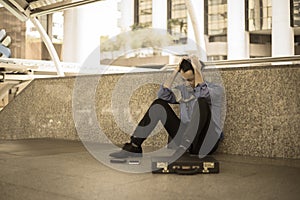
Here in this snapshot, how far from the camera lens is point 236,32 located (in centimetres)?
2711

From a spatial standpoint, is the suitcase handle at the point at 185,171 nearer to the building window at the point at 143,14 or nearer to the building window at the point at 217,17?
the building window at the point at 217,17

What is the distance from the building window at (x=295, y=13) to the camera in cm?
1969

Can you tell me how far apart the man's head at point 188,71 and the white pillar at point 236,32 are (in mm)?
22525

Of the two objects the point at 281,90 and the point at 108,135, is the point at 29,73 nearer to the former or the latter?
the point at 108,135

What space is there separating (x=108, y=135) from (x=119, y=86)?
2.40ft

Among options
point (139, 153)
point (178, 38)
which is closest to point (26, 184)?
point (139, 153)

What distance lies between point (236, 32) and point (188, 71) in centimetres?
2415

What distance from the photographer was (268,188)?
2520 mm

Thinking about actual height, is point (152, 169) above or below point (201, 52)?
below

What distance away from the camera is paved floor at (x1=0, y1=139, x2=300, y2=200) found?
2.32 m

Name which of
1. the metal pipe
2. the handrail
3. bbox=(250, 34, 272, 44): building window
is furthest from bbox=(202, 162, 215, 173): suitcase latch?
bbox=(250, 34, 272, 44): building window

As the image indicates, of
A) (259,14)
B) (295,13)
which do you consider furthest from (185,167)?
(259,14)

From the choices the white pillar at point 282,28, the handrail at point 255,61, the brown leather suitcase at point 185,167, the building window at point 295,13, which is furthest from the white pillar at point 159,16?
the brown leather suitcase at point 185,167

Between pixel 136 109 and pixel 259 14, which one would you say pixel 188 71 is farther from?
pixel 259 14
